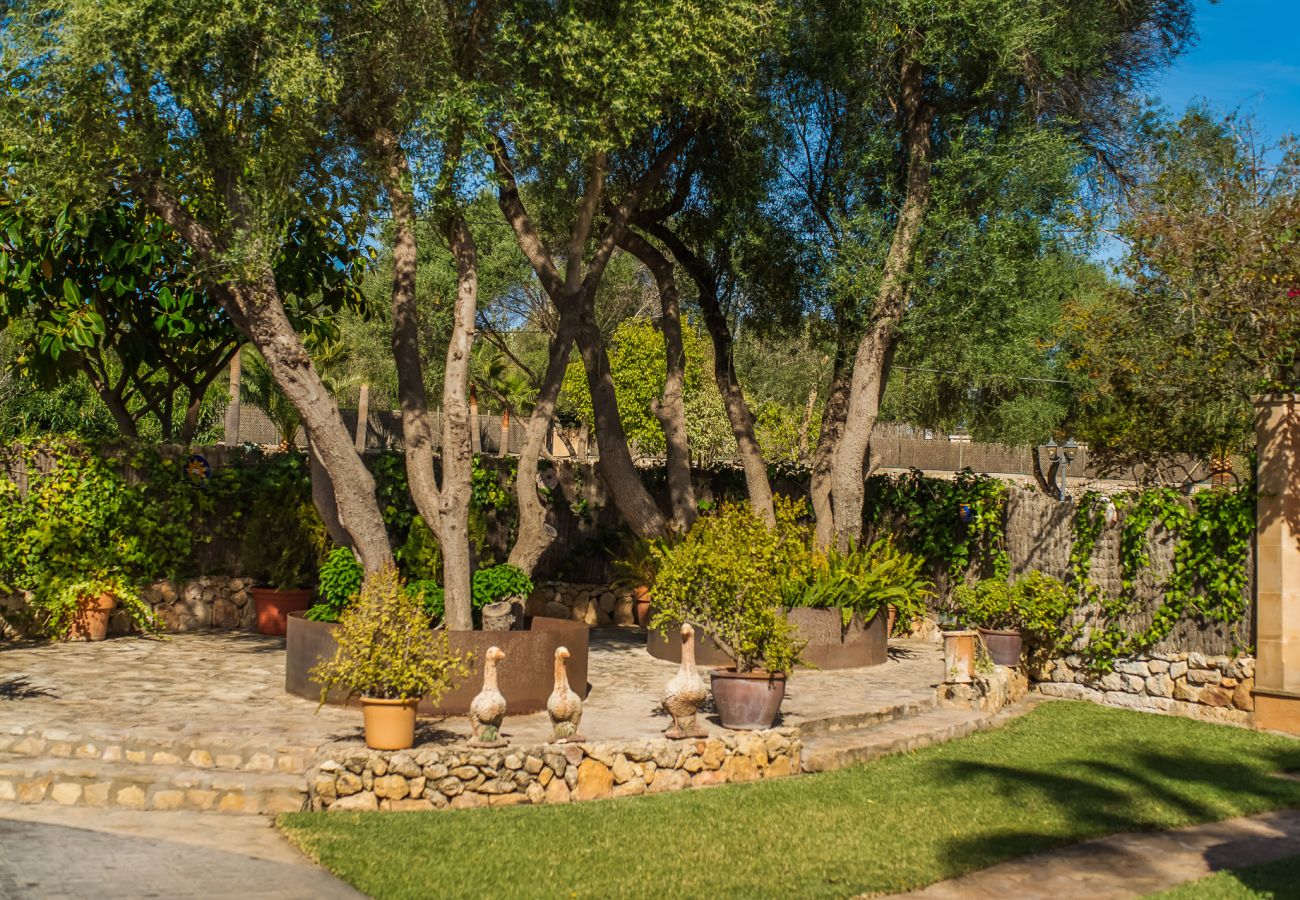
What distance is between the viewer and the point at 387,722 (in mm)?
9148

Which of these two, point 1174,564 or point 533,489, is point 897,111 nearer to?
point 1174,564

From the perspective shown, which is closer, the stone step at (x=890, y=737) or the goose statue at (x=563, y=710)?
the goose statue at (x=563, y=710)

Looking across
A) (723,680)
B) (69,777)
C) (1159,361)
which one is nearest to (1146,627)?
(1159,361)

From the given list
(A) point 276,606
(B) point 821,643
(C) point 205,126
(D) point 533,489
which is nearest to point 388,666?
(D) point 533,489

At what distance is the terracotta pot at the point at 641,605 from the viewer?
17.8m

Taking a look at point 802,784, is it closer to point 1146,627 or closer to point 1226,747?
point 1226,747

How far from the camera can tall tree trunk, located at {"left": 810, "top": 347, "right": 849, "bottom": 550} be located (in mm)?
16984

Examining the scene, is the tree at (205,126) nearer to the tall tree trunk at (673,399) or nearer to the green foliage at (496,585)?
the green foliage at (496,585)

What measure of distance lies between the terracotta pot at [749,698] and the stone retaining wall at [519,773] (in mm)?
589

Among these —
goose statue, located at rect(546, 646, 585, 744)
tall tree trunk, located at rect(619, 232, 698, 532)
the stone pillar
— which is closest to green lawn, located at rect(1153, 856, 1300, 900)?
goose statue, located at rect(546, 646, 585, 744)

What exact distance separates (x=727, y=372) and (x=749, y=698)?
7.96 m

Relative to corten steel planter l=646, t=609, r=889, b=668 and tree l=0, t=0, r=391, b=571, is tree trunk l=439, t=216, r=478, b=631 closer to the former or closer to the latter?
tree l=0, t=0, r=391, b=571

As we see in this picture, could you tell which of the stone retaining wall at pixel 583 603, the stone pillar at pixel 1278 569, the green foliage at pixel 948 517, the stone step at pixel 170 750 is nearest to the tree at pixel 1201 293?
the stone pillar at pixel 1278 569

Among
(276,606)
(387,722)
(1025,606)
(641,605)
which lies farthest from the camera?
(641,605)
